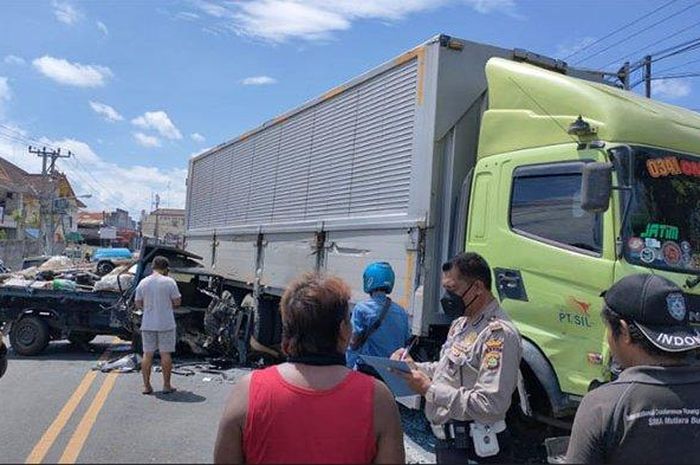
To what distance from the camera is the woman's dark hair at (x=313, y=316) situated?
2170mm

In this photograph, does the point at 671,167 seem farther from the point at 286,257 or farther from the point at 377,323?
the point at 286,257

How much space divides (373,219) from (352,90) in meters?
1.80

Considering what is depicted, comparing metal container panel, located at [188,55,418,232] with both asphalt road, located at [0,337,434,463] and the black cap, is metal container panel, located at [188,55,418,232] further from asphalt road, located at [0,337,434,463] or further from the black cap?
the black cap

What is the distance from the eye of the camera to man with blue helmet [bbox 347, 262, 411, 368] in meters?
4.86

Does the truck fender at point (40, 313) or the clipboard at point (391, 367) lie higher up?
the clipboard at point (391, 367)

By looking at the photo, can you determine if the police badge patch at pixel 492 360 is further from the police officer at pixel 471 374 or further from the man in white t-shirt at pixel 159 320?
the man in white t-shirt at pixel 159 320

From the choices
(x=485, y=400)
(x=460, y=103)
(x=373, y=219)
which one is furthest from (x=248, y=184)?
(x=485, y=400)

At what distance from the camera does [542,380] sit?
187 inches

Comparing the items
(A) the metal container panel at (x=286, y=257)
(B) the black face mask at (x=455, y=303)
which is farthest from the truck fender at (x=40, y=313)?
(B) the black face mask at (x=455, y=303)

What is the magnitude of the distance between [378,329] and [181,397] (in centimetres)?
425

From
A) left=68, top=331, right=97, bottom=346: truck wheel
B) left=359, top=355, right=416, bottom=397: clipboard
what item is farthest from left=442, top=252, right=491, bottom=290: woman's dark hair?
left=68, top=331, right=97, bottom=346: truck wheel

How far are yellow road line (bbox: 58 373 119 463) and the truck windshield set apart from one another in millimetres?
4142

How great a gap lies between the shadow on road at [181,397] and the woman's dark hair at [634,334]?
21.2 feet

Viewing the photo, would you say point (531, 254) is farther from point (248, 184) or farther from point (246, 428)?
point (248, 184)
